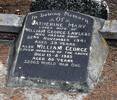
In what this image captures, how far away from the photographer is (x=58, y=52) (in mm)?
6473

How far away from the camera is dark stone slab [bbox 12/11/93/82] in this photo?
6238 mm

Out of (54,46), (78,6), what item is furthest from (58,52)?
(78,6)

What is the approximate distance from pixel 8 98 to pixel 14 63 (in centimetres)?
64

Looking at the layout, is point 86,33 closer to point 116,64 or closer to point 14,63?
point 116,64

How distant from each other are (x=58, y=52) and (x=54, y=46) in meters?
0.14

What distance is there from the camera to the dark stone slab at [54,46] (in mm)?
6238

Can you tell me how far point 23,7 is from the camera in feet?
27.2

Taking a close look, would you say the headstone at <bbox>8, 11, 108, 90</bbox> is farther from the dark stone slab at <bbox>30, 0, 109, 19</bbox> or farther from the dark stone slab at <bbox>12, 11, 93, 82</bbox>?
the dark stone slab at <bbox>30, 0, 109, 19</bbox>

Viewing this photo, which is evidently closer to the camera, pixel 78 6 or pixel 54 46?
pixel 54 46

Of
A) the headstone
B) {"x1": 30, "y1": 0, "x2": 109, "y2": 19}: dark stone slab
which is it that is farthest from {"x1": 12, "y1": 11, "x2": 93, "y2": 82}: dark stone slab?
{"x1": 30, "y1": 0, "x2": 109, "y2": 19}: dark stone slab

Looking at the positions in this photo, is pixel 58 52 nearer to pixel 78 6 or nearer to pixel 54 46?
pixel 54 46

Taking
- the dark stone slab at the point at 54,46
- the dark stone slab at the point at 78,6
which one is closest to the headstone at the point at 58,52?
the dark stone slab at the point at 54,46

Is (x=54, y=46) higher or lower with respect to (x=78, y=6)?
lower

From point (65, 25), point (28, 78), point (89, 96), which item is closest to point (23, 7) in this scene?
point (65, 25)
